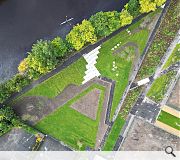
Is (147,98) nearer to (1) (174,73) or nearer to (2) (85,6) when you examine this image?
(1) (174,73)

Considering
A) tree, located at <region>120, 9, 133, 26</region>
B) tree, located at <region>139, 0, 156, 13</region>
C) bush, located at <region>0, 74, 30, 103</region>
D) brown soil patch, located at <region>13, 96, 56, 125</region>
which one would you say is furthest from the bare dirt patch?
bush, located at <region>0, 74, 30, 103</region>

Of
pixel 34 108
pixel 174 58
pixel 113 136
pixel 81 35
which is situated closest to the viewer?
pixel 81 35

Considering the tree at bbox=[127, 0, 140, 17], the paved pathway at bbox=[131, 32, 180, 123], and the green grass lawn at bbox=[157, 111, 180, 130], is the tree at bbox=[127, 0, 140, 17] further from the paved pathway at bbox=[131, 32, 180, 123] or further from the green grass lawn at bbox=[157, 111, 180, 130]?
the green grass lawn at bbox=[157, 111, 180, 130]

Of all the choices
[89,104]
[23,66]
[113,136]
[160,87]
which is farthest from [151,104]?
[23,66]

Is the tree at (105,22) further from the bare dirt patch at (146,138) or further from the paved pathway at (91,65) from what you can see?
the bare dirt patch at (146,138)

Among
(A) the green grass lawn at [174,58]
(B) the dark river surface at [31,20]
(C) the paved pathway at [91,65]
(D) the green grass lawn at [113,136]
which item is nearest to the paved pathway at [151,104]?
(A) the green grass lawn at [174,58]

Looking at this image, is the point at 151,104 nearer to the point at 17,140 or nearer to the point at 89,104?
the point at 89,104

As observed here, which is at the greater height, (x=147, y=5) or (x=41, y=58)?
(x=147, y=5)
